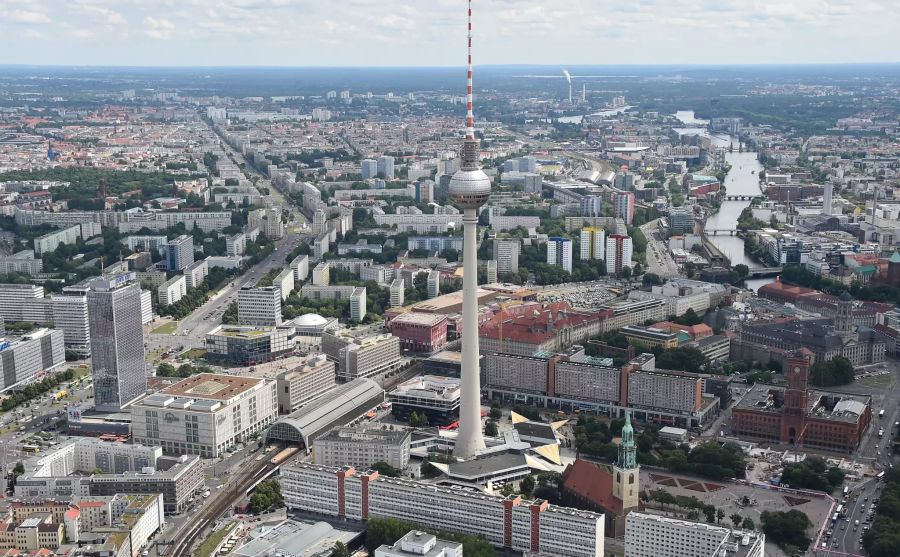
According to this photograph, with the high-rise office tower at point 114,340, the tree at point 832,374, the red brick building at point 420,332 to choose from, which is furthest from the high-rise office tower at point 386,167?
the high-rise office tower at point 114,340

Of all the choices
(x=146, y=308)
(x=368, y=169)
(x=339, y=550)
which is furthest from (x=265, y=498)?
(x=368, y=169)

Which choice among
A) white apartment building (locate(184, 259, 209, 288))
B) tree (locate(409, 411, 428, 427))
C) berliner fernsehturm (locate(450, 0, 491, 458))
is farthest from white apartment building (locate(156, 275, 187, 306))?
berliner fernsehturm (locate(450, 0, 491, 458))

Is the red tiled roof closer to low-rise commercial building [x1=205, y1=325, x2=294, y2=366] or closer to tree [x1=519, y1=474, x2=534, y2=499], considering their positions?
tree [x1=519, y1=474, x2=534, y2=499]

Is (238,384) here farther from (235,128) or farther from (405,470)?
(235,128)

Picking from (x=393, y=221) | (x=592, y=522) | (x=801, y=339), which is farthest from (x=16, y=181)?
(x=592, y=522)

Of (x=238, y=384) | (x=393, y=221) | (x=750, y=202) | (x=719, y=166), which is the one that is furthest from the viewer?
(x=719, y=166)

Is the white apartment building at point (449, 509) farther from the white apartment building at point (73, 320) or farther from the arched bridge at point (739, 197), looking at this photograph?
the arched bridge at point (739, 197)

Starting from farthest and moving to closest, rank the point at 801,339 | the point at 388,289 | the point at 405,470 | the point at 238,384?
the point at 388,289 → the point at 801,339 → the point at 238,384 → the point at 405,470

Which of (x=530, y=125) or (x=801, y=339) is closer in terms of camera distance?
(x=801, y=339)
